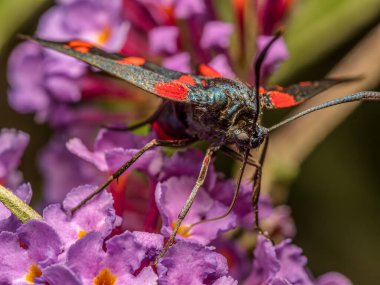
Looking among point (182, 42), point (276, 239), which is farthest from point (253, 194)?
point (182, 42)

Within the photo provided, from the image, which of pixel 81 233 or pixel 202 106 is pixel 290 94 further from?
pixel 81 233

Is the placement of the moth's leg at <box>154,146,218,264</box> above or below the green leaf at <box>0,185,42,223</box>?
above

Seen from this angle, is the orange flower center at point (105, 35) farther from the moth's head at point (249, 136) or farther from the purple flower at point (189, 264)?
the purple flower at point (189, 264)

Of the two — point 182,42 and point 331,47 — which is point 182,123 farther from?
point 331,47

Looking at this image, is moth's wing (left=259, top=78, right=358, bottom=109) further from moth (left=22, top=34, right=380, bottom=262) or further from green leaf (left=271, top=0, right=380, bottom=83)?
green leaf (left=271, top=0, right=380, bottom=83)

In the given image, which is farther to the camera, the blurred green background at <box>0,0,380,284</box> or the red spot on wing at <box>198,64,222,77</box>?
the blurred green background at <box>0,0,380,284</box>

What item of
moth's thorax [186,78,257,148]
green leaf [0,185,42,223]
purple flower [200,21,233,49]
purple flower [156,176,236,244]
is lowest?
green leaf [0,185,42,223]

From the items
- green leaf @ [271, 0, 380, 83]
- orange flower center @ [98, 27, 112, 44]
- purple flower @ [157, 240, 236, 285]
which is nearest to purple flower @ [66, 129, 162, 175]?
purple flower @ [157, 240, 236, 285]
